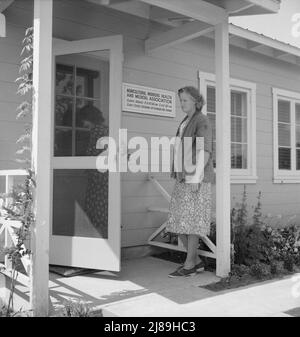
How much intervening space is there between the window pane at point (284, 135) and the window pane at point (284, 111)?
0.34 feet

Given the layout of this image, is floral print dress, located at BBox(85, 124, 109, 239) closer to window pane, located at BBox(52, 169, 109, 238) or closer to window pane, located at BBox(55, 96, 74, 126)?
window pane, located at BBox(52, 169, 109, 238)

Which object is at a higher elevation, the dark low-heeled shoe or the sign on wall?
the sign on wall

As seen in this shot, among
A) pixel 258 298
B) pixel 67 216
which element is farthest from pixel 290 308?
pixel 67 216

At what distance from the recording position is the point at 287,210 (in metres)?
6.75

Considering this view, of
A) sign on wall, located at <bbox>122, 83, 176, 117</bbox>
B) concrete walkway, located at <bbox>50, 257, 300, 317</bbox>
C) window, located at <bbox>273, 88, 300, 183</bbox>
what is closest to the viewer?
concrete walkway, located at <bbox>50, 257, 300, 317</bbox>

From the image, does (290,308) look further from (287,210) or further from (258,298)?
(287,210)

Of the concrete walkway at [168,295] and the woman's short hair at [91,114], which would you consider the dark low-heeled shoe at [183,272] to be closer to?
the concrete walkway at [168,295]

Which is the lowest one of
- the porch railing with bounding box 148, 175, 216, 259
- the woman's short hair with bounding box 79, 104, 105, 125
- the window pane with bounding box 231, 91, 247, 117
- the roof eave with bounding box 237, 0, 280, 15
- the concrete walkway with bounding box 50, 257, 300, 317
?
the concrete walkway with bounding box 50, 257, 300, 317

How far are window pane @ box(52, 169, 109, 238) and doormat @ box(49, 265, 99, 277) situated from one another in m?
0.33

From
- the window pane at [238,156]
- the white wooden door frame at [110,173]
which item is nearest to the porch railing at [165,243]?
the white wooden door frame at [110,173]

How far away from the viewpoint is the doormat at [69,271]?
3843 millimetres

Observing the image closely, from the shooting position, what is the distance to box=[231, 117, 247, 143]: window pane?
607 cm

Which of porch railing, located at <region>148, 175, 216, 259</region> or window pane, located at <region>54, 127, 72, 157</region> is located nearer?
window pane, located at <region>54, 127, 72, 157</region>

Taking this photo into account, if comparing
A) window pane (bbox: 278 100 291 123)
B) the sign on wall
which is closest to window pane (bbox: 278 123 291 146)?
→ window pane (bbox: 278 100 291 123)
